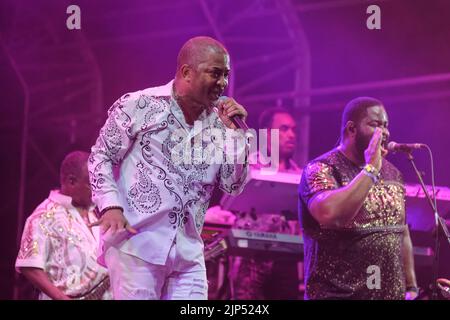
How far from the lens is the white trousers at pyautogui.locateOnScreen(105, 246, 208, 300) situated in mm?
3301

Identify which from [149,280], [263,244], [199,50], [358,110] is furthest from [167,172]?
[263,244]

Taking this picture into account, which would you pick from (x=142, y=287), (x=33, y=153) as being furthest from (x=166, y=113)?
(x=33, y=153)

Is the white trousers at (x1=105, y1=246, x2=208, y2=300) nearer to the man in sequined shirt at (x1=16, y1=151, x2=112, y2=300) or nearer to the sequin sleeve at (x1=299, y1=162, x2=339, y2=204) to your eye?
the sequin sleeve at (x1=299, y1=162, x2=339, y2=204)

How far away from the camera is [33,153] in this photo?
9438 mm

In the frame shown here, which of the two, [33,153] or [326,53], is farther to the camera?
[33,153]

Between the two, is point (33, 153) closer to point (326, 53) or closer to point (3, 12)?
point (3, 12)

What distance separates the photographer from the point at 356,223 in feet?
14.2

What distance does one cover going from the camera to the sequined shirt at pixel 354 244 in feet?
13.9

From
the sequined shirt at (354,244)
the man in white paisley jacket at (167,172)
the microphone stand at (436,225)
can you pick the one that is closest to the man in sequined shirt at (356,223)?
the sequined shirt at (354,244)

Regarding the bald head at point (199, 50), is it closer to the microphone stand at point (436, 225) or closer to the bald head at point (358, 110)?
the bald head at point (358, 110)

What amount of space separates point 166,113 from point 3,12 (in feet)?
16.0

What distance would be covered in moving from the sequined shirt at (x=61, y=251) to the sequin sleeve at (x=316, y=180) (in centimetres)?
159

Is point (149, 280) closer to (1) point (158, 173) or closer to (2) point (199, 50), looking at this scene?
(1) point (158, 173)

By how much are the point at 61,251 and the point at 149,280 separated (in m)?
1.94
